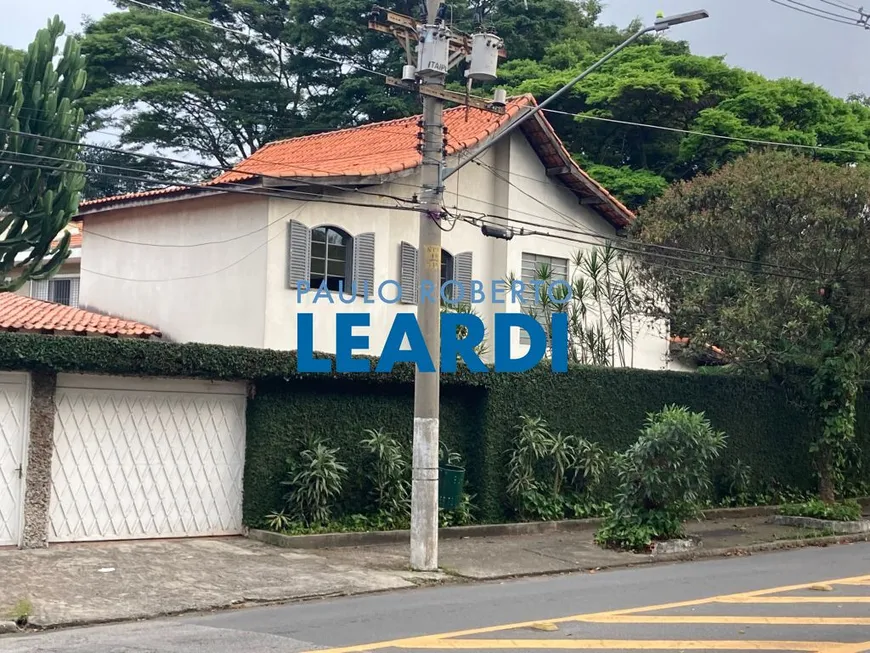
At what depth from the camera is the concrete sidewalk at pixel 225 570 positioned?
11.4 m

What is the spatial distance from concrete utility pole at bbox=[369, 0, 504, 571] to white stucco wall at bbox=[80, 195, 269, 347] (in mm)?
6403

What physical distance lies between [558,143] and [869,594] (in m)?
14.5

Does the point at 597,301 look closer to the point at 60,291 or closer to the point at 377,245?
the point at 377,245

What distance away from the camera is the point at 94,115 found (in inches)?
1431

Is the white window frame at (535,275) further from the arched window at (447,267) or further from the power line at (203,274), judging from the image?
the power line at (203,274)

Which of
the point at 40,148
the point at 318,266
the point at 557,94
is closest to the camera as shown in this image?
the point at 557,94

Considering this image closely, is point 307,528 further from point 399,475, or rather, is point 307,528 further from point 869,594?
point 869,594

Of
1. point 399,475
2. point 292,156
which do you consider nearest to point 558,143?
point 292,156

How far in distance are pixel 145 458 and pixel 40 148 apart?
668 cm

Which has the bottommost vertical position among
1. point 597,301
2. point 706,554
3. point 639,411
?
point 706,554

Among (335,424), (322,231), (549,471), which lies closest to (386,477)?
(335,424)

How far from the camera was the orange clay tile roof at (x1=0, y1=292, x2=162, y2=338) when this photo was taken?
2056cm

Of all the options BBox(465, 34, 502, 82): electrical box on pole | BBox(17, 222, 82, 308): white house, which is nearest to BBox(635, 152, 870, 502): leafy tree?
BBox(465, 34, 502, 82): electrical box on pole

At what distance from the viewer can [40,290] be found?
29094mm
